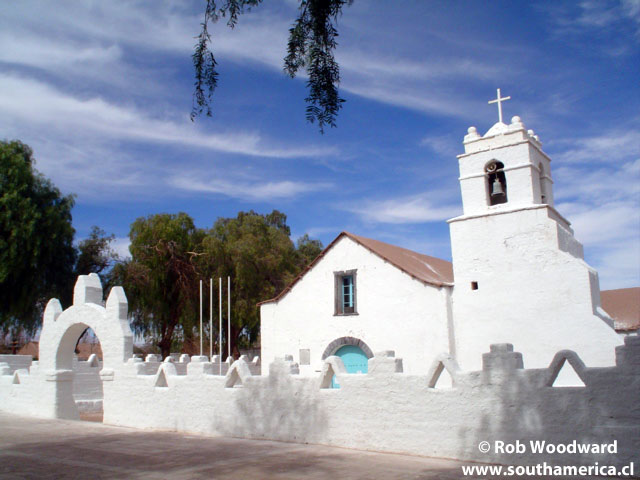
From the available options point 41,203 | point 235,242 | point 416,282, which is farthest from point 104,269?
point 416,282

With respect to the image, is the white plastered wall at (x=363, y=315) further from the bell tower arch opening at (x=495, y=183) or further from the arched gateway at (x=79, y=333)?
the arched gateway at (x=79, y=333)

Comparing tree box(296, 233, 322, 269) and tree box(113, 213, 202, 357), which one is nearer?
tree box(113, 213, 202, 357)

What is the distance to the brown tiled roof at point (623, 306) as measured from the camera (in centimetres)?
2548

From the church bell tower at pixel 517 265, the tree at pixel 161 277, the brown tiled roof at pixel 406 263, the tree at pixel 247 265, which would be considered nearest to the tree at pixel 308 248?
the tree at pixel 247 265

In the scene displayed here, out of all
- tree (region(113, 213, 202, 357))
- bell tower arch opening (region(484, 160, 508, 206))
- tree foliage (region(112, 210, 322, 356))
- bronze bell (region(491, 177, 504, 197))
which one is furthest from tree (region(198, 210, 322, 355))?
bronze bell (region(491, 177, 504, 197))

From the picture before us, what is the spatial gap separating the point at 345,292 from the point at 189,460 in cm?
1090

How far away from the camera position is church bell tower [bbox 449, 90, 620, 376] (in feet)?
45.2

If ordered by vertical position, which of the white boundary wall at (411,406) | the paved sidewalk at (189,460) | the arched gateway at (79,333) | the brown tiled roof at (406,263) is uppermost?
the brown tiled roof at (406,263)

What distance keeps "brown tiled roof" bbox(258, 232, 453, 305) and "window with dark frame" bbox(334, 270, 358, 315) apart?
108 centimetres

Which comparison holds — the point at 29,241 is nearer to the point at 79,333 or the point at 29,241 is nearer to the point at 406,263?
the point at 79,333

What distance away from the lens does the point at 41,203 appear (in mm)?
24141

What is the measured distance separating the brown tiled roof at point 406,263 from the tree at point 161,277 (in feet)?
32.8

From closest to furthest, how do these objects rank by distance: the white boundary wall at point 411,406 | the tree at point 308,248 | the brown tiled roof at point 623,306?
the white boundary wall at point 411,406
the brown tiled roof at point 623,306
the tree at point 308,248

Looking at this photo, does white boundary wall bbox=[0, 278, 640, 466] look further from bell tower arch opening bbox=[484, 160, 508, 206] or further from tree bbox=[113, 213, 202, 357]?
tree bbox=[113, 213, 202, 357]
